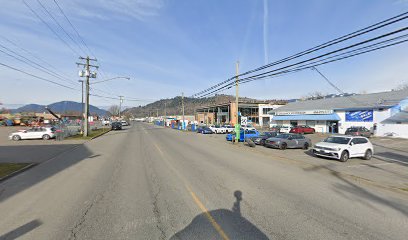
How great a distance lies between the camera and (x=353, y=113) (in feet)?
125

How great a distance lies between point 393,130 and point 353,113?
6956mm

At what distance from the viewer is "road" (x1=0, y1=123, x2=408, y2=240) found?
4.67 meters

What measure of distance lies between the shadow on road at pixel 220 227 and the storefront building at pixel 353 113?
124 ft

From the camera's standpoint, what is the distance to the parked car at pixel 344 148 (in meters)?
13.9

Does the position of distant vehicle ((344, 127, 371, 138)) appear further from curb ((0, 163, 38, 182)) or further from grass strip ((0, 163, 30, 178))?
grass strip ((0, 163, 30, 178))

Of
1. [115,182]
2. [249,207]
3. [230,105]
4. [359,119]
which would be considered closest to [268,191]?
[249,207]

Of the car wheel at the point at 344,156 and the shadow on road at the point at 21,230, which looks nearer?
the shadow on road at the point at 21,230

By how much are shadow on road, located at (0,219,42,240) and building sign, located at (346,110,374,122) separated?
1668 inches

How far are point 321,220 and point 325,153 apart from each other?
10.5 m

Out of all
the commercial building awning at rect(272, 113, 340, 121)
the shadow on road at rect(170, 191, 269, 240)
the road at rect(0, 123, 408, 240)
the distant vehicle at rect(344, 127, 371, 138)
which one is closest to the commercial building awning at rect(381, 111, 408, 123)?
the distant vehicle at rect(344, 127, 371, 138)

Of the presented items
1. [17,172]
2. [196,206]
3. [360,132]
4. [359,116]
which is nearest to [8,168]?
[17,172]

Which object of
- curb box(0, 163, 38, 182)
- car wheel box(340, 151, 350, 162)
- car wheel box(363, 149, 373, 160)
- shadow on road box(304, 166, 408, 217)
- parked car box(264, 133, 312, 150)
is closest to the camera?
shadow on road box(304, 166, 408, 217)

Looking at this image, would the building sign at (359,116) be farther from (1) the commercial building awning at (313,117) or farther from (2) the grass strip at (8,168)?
(2) the grass strip at (8,168)

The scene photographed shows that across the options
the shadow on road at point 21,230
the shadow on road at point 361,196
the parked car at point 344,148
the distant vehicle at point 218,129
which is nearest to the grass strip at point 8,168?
the shadow on road at point 21,230
